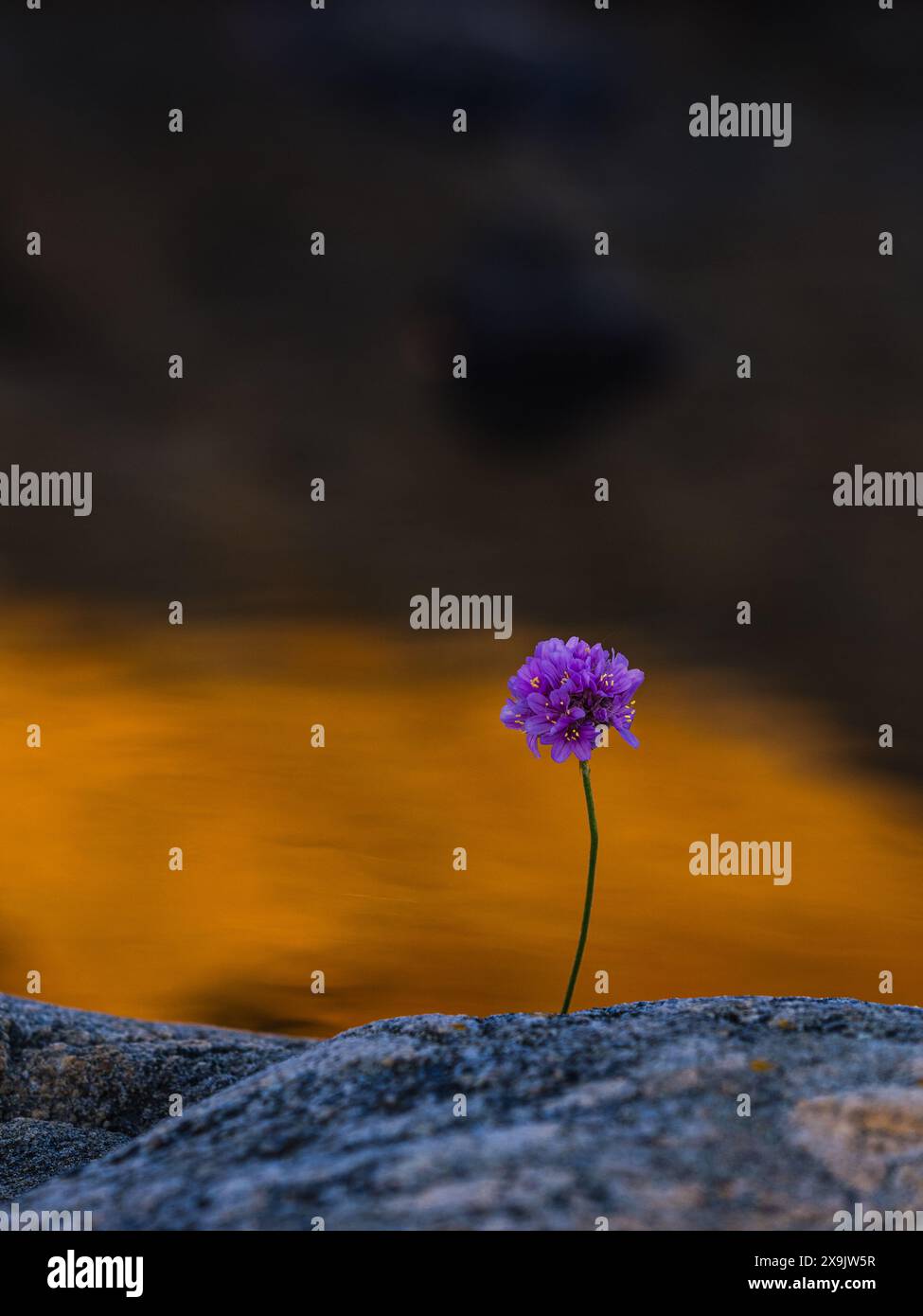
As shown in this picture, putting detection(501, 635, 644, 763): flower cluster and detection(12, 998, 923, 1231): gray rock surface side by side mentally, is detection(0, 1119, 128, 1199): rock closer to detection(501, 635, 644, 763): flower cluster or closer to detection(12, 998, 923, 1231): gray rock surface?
detection(12, 998, 923, 1231): gray rock surface

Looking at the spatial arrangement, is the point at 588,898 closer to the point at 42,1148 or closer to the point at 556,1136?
the point at 556,1136

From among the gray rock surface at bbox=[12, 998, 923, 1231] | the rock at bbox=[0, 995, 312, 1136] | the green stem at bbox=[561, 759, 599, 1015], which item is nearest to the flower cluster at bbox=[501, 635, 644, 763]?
the green stem at bbox=[561, 759, 599, 1015]

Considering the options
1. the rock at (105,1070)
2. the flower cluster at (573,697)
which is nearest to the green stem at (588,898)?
the flower cluster at (573,697)

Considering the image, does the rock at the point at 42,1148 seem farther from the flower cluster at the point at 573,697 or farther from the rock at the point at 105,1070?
the flower cluster at the point at 573,697
